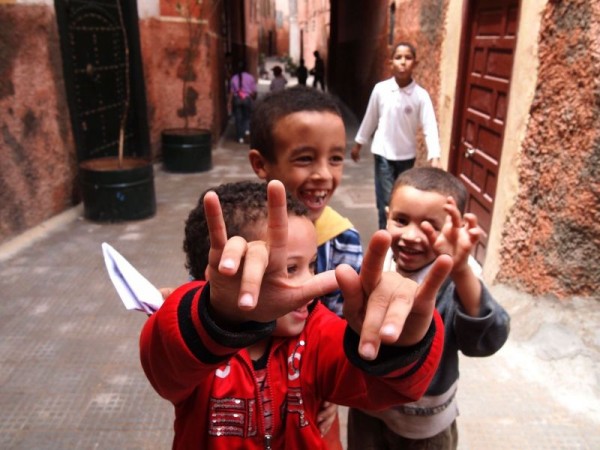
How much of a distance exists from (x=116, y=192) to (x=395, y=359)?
15.9 feet

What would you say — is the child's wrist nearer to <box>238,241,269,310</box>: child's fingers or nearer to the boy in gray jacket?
the boy in gray jacket

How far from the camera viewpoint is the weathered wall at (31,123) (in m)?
4.61

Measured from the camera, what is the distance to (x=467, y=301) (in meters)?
1.28

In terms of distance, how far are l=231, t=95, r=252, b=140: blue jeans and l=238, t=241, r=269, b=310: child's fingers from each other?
9288 millimetres

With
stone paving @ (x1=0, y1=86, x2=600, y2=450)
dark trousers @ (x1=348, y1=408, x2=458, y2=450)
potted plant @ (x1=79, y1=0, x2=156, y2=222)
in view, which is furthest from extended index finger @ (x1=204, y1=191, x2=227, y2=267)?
potted plant @ (x1=79, y1=0, x2=156, y2=222)

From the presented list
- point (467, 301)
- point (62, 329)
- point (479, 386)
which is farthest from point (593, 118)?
point (62, 329)

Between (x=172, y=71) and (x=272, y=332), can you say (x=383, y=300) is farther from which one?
(x=172, y=71)

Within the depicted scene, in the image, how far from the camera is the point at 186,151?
7.40 meters

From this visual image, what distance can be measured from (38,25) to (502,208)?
4476mm

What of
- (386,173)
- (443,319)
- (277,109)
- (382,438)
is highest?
(277,109)

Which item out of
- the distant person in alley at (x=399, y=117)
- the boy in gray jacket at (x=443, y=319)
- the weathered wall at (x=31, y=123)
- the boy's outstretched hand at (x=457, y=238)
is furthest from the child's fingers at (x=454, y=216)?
the weathered wall at (x=31, y=123)

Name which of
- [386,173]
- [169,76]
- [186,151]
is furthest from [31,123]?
[386,173]

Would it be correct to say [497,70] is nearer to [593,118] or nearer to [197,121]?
[593,118]

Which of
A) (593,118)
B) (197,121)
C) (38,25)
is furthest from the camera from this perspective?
(197,121)
